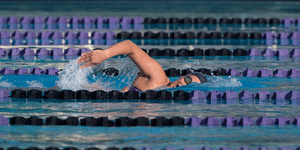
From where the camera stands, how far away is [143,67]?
5.59 m

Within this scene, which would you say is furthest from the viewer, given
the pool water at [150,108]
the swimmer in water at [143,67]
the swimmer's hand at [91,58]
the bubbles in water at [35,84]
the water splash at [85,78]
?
the bubbles in water at [35,84]

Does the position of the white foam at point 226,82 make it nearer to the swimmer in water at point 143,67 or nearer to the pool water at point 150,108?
the pool water at point 150,108

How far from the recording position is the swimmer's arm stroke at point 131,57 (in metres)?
5.03

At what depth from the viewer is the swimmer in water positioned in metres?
5.21

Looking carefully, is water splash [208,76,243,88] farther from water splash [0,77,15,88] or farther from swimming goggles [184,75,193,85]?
water splash [0,77,15,88]

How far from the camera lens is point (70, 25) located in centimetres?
1049

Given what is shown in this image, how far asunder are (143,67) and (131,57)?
17 centimetres

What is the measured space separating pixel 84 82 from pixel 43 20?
4.84 meters

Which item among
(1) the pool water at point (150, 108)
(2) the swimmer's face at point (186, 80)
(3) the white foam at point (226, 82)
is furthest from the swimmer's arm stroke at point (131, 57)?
(3) the white foam at point (226, 82)

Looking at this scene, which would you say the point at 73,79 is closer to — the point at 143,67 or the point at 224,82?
the point at 143,67

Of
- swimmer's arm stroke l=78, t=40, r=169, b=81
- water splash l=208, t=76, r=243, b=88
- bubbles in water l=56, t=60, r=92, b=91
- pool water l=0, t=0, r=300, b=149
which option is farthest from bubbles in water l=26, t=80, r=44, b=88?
water splash l=208, t=76, r=243, b=88

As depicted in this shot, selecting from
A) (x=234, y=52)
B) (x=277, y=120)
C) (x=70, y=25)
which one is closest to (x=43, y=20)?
(x=70, y=25)

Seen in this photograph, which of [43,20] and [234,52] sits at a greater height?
[43,20]

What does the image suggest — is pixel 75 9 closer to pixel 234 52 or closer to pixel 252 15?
pixel 252 15
